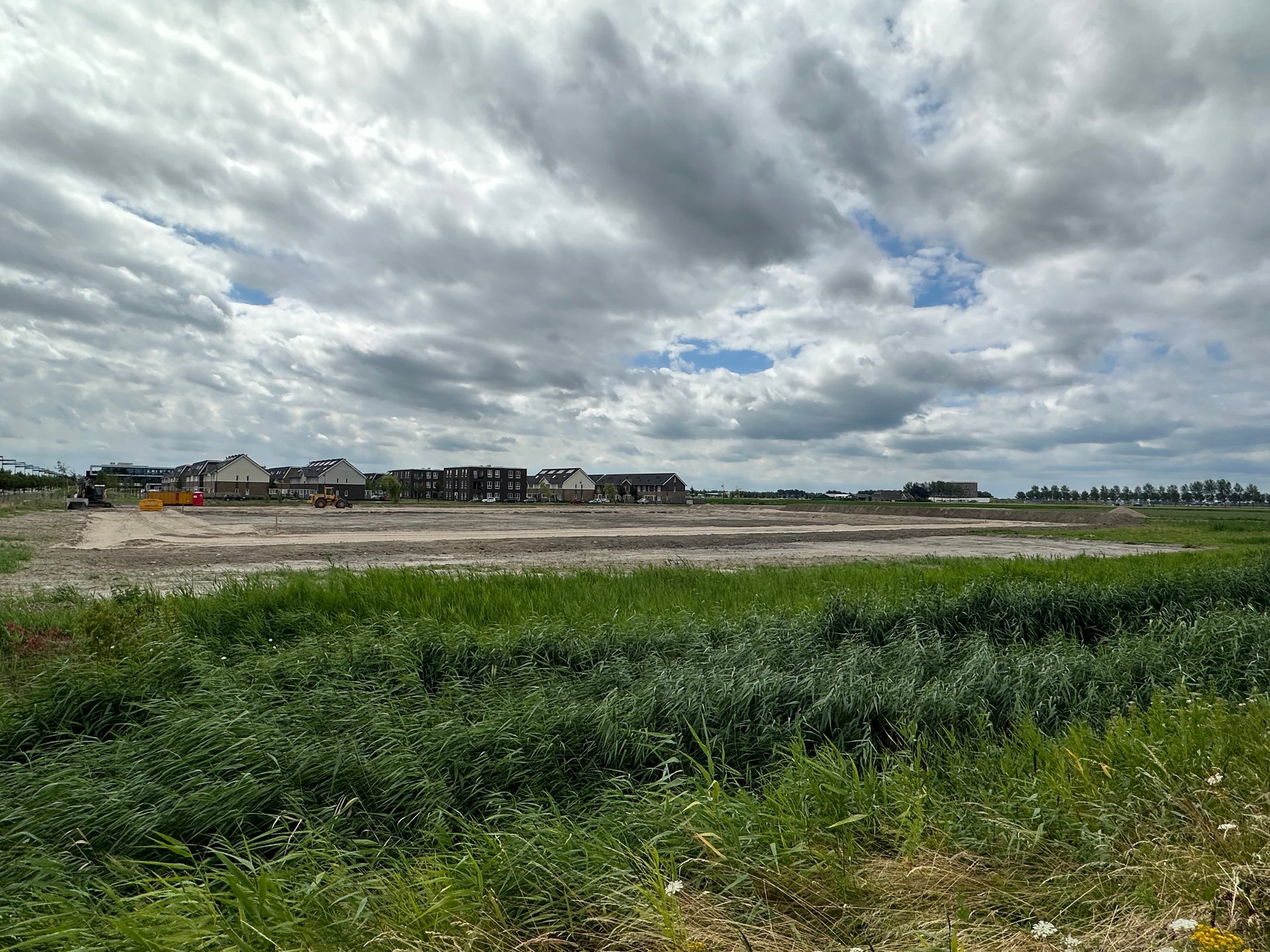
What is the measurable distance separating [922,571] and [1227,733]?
11640mm

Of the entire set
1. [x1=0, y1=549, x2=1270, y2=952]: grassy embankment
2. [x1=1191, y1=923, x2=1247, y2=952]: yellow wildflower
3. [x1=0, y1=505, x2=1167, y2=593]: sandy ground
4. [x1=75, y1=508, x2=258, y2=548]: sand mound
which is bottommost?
[x1=75, y1=508, x2=258, y2=548]: sand mound

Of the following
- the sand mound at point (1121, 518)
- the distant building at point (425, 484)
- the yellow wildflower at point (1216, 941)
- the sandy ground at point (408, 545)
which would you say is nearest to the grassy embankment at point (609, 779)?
the yellow wildflower at point (1216, 941)

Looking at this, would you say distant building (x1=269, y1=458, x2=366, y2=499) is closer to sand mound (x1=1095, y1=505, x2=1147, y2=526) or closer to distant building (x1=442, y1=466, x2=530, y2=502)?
distant building (x1=442, y1=466, x2=530, y2=502)

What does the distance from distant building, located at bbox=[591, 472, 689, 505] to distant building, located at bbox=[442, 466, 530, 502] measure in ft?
63.9

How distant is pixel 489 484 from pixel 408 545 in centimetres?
14250

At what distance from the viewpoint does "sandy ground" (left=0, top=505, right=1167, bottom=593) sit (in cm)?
2025

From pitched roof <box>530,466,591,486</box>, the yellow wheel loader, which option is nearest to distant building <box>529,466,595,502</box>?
pitched roof <box>530,466,591,486</box>

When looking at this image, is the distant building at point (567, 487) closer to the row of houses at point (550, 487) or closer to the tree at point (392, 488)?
the row of houses at point (550, 487)

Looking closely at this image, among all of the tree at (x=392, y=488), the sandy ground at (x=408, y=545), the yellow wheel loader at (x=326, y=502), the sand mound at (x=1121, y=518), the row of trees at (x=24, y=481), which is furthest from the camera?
the tree at (x=392, y=488)

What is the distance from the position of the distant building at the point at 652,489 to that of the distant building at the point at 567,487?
3.19 meters

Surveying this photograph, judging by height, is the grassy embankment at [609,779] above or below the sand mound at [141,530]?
above

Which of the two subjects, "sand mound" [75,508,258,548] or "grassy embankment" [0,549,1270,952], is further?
"sand mound" [75,508,258,548]

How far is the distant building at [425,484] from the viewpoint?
7131 inches

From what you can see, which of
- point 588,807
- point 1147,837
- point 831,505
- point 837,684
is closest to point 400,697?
point 588,807
